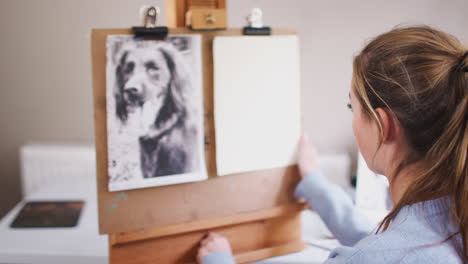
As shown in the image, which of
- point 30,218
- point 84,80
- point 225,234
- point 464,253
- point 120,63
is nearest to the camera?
point 464,253

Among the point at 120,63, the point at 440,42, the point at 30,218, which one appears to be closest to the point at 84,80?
the point at 30,218

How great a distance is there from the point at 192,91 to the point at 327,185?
1.18ft

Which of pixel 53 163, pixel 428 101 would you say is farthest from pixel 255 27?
pixel 53 163

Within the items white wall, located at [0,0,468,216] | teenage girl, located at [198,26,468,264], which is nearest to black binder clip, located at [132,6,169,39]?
teenage girl, located at [198,26,468,264]

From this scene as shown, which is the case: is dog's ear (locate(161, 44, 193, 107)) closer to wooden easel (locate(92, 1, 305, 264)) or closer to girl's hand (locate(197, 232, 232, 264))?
wooden easel (locate(92, 1, 305, 264))

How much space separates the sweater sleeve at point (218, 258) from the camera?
719 mm

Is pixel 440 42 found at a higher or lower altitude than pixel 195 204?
higher

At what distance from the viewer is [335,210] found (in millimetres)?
823

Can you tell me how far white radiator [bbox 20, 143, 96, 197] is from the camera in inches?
59.2

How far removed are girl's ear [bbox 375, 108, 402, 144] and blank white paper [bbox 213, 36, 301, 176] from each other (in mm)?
272

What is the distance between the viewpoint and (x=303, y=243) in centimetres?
87

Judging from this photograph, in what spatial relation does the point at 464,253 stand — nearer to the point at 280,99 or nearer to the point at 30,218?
the point at 280,99

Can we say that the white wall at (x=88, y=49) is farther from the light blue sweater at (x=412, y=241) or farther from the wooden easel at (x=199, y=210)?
the light blue sweater at (x=412, y=241)

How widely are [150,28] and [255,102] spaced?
249 mm
